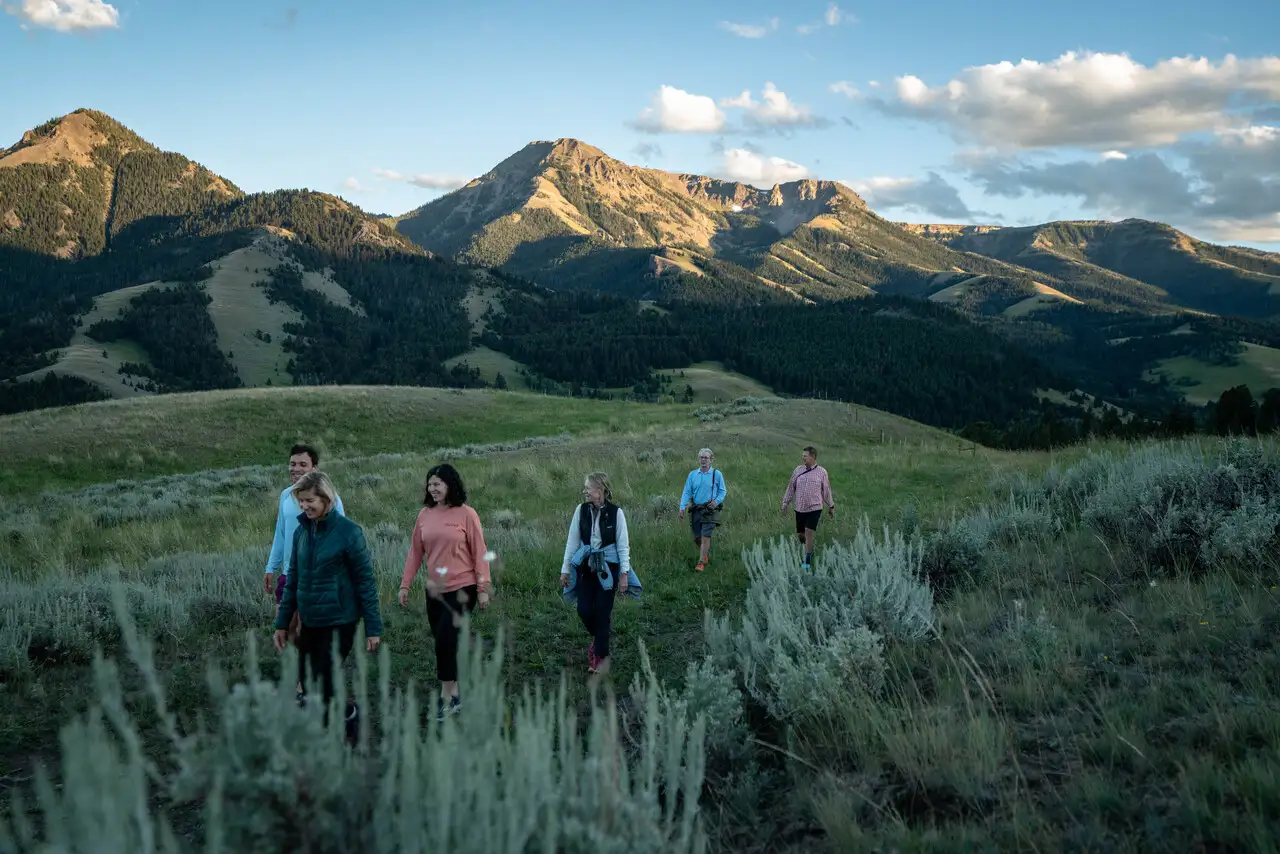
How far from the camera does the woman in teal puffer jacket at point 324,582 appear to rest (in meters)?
4.85

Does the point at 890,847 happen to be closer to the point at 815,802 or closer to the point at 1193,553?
the point at 815,802

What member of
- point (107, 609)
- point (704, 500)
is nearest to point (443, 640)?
point (107, 609)

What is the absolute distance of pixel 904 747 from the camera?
3.67m

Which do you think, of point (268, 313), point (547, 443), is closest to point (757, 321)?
point (268, 313)

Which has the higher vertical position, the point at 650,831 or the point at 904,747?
the point at 650,831

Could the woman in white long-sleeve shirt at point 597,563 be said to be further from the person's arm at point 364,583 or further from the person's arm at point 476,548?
the person's arm at point 364,583

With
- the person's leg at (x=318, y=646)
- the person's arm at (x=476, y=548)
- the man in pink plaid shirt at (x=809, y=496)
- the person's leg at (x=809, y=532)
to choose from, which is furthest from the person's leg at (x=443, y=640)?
the person's leg at (x=809, y=532)

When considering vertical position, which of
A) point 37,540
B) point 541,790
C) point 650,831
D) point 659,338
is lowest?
point 37,540

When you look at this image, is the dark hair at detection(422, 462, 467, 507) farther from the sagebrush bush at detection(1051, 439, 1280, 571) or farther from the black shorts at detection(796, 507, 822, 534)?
the sagebrush bush at detection(1051, 439, 1280, 571)

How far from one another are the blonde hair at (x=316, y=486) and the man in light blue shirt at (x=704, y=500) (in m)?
5.77

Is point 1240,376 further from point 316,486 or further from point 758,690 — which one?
point 316,486

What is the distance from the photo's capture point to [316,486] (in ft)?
15.8

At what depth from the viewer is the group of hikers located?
488 centimetres

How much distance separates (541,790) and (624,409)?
41122mm
